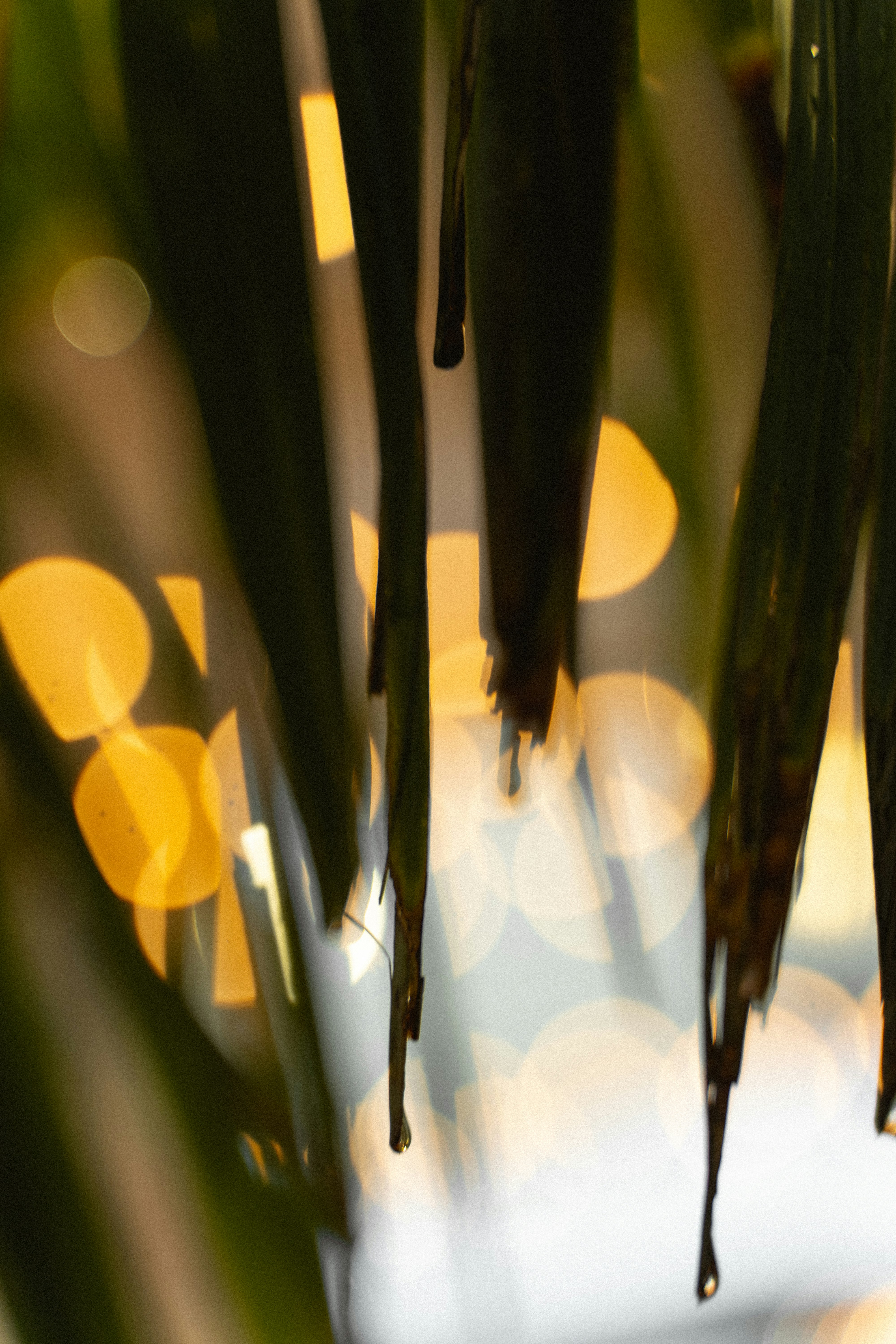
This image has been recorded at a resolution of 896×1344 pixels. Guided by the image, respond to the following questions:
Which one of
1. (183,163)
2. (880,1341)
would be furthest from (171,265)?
(880,1341)

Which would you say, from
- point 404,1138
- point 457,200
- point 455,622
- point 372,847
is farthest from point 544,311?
point 404,1138

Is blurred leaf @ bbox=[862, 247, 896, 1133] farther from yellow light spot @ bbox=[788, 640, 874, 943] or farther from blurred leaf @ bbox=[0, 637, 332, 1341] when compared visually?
blurred leaf @ bbox=[0, 637, 332, 1341]

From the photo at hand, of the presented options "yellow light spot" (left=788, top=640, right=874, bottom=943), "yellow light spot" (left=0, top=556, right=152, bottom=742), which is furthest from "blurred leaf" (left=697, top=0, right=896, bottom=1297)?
"yellow light spot" (left=0, top=556, right=152, bottom=742)

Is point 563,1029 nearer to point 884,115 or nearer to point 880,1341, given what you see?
point 880,1341

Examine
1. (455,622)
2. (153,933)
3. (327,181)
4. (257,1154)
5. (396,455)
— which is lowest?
(257,1154)

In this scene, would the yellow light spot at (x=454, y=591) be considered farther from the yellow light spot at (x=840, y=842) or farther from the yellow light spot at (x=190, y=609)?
the yellow light spot at (x=840, y=842)

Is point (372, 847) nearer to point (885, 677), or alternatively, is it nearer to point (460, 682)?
point (460, 682)

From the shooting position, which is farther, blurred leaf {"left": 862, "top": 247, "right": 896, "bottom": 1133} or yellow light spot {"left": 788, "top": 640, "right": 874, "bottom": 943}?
yellow light spot {"left": 788, "top": 640, "right": 874, "bottom": 943}

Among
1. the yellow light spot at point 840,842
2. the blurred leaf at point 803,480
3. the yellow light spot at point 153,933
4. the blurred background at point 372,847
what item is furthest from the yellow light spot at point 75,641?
the yellow light spot at point 840,842
